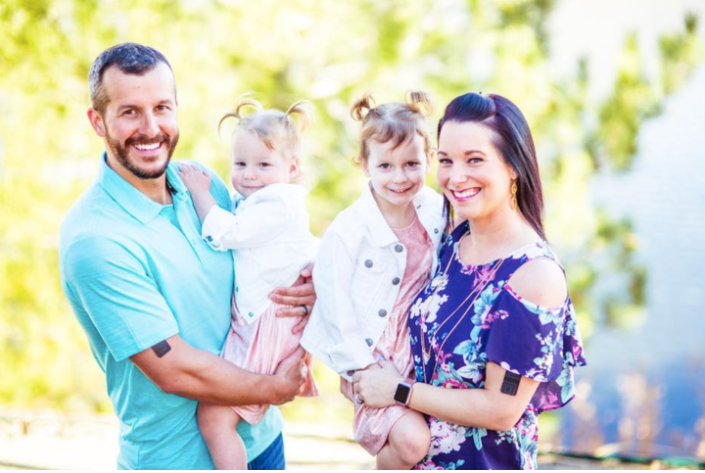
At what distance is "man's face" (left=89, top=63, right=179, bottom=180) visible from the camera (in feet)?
6.93

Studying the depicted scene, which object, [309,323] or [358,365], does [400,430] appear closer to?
[358,365]

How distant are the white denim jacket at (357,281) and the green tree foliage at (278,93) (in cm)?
306

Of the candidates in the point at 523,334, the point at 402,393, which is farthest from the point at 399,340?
the point at 523,334

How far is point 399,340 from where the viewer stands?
85.5 inches

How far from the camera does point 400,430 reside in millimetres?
2027

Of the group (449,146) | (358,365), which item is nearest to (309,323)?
(358,365)

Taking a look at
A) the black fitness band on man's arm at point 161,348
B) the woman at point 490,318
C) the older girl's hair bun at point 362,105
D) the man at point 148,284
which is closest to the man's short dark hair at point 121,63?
the man at point 148,284

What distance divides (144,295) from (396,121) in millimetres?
860

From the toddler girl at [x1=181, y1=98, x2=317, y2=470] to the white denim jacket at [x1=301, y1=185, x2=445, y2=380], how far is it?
0.55 feet

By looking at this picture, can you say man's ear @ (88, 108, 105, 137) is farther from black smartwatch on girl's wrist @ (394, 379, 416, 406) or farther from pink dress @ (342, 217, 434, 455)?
black smartwatch on girl's wrist @ (394, 379, 416, 406)

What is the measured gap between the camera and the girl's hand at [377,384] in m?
2.05

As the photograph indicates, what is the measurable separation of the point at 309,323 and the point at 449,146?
2.36 ft

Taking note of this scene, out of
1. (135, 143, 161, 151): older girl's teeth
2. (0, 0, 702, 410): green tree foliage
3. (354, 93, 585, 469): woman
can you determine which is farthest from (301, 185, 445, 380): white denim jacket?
(0, 0, 702, 410): green tree foliage

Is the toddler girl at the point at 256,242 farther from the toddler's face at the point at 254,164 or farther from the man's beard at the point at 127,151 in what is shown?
the man's beard at the point at 127,151
